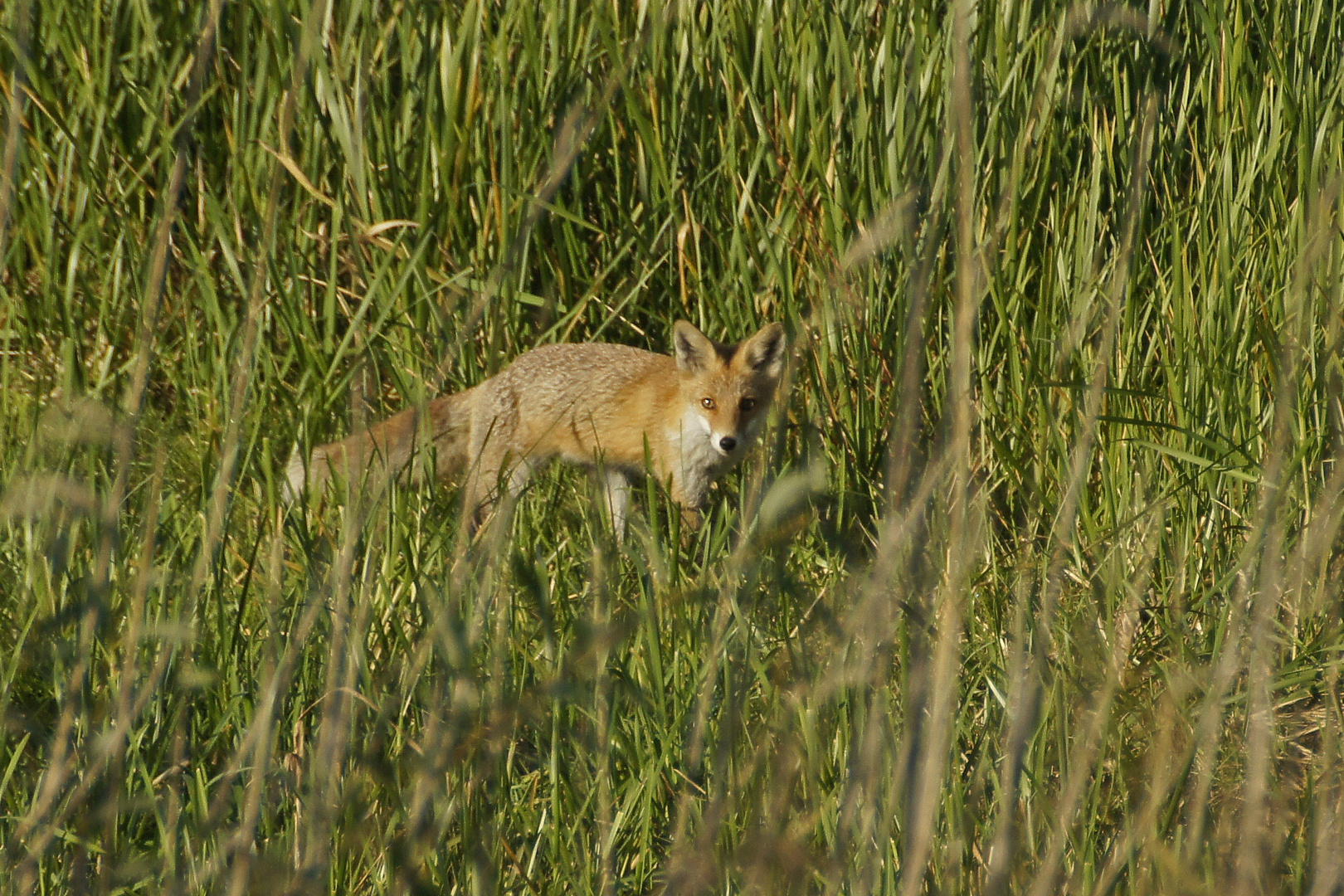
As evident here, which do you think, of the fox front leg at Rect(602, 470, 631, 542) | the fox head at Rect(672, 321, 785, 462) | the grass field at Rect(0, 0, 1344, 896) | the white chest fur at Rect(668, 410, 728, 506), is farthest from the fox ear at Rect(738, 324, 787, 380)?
the fox front leg at Rect(602, 470, 631, 542)

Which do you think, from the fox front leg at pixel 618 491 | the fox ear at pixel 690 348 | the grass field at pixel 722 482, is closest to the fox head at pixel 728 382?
the fox ear at pixel 690 348

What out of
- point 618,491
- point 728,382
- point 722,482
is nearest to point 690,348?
point 728,382

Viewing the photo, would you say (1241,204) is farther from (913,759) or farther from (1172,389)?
(913,759)

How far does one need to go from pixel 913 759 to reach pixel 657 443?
3.03 meters

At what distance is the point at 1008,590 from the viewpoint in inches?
140

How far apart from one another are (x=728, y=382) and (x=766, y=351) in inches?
8.5

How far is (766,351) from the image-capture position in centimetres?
491

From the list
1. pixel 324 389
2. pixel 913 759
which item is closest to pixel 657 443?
pixel 324 389

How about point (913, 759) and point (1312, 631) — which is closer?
point (913, 759)

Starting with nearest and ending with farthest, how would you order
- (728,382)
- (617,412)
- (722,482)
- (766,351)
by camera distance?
(766,351)
(728,382)
(722,482)
(617,412)

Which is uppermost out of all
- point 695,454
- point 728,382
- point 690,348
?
point 690,348

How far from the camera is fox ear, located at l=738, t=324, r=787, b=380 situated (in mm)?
4723

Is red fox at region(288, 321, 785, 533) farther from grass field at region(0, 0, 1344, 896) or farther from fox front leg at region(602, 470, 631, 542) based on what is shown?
grass field at region(0, 0, 1344, 896)

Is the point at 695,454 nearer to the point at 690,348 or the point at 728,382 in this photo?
the point at 728,382
